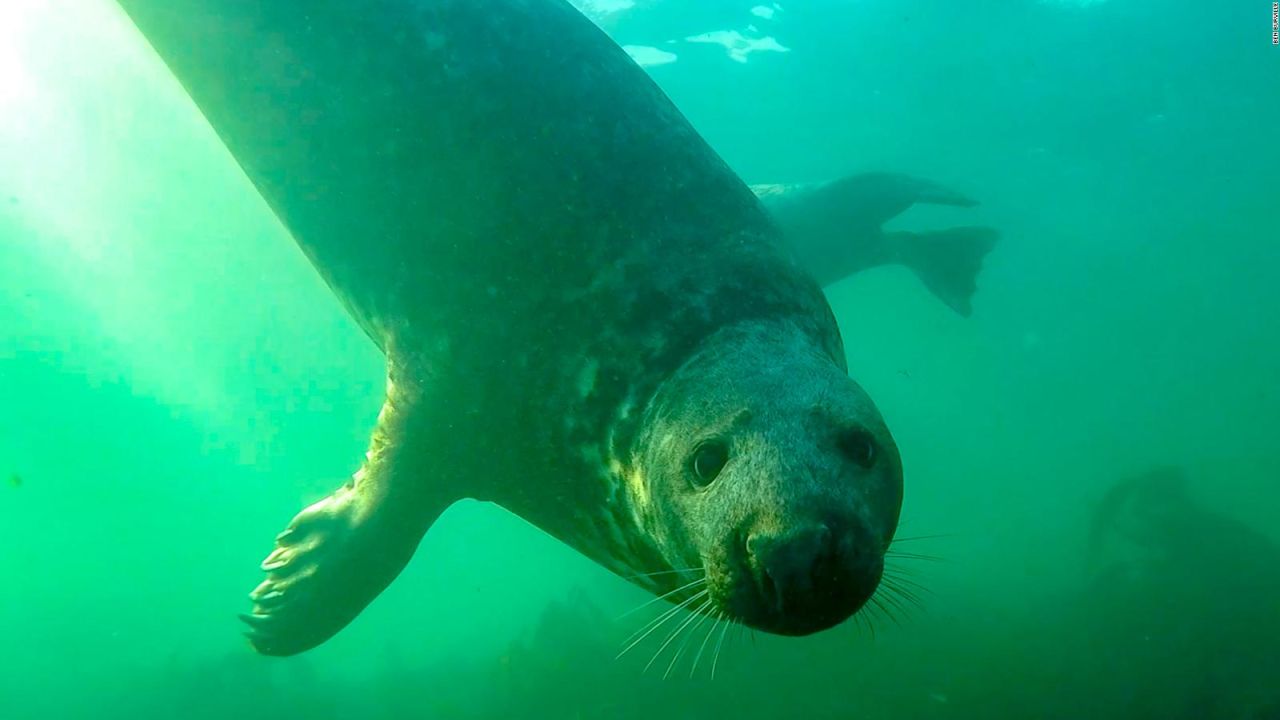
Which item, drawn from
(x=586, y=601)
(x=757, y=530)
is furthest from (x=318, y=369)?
(x=757, y=530)

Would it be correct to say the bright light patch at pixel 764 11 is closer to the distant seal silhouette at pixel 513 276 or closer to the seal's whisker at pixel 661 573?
the distant seal silhouette at pixel 513 276

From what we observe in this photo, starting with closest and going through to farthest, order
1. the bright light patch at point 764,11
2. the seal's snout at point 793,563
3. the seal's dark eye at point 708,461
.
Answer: the seal's snout at point 793,563, the seal's dark eye at point 708,461, the bright light patch at point 764,11

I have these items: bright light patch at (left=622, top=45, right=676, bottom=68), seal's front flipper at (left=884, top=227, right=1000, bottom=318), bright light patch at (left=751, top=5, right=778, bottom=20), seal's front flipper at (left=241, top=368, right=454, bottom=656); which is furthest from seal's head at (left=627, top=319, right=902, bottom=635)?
bright light patch at (left=622, top=45, right=676, bottom=68)

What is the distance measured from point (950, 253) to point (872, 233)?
1076 millimetres

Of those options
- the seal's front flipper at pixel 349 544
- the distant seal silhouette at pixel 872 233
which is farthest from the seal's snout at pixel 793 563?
the distant seal silhouette at pixel 872 233

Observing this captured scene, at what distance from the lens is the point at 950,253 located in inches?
358

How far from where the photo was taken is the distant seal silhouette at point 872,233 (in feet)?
26.6

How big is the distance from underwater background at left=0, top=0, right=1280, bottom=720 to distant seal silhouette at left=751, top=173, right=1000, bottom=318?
13.9ft

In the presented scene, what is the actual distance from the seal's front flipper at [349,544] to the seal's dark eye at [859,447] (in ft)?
8.25

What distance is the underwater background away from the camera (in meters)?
11.9

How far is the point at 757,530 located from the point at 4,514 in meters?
91.0

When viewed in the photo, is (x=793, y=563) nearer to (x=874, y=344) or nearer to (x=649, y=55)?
(x=649, y=55)

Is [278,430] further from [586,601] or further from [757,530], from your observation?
[757,530]

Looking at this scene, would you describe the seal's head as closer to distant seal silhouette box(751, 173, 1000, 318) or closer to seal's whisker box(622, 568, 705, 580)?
seal's whisker box(622, 568, 705, 580)
